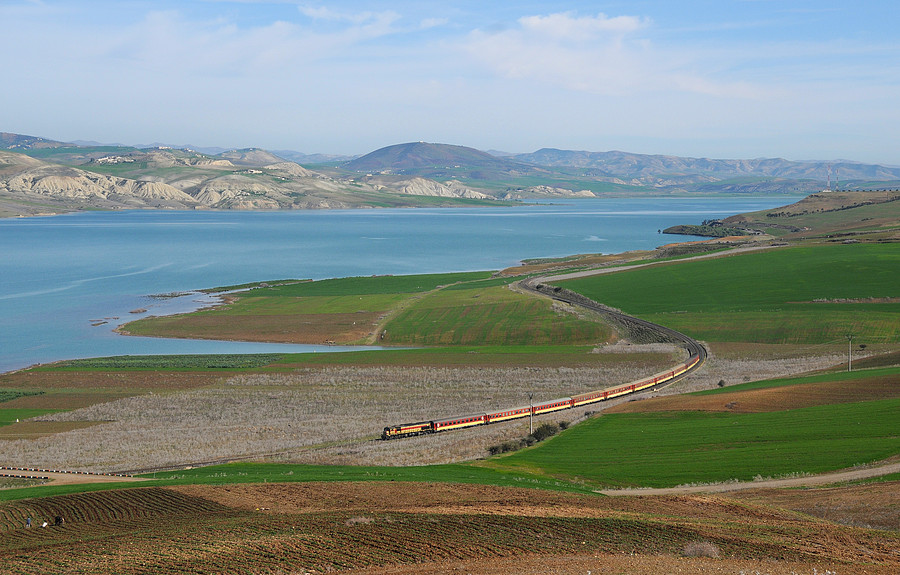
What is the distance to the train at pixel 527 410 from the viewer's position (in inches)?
1666

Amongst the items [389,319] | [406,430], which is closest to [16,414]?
[406,430]

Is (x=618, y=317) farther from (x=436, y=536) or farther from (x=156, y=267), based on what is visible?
(x=156, y=267)

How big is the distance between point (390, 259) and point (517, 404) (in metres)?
99.7

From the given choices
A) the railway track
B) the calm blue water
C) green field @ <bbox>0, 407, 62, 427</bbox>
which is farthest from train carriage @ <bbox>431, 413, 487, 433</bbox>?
the calm blue water

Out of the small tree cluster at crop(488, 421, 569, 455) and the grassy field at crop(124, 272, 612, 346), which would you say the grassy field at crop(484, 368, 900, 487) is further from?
the grassy field at crop(124, 272, 612, 346)

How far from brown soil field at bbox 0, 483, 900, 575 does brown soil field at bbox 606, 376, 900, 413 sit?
17.8 metres

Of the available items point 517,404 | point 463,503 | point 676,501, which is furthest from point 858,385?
point 463,503

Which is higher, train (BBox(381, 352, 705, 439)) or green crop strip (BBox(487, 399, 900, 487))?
green crop strip (BBox(487, 399, 900, 487))

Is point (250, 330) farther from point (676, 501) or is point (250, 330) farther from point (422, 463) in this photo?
point (676, 501)

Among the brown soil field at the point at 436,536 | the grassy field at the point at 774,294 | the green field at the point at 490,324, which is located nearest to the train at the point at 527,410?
the brown soil field at the point at 436,536

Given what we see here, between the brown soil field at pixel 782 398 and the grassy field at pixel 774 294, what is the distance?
82.2 feet

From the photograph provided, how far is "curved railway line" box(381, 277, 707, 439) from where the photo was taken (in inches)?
1688

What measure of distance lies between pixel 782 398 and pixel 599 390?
14.3 metres

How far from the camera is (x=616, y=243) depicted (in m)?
178
